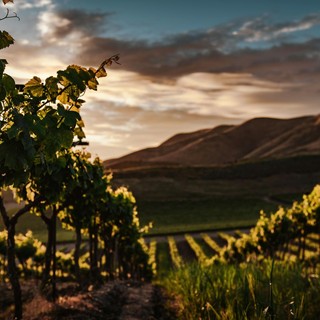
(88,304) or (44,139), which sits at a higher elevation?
(44,139)

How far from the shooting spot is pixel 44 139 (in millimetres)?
5969

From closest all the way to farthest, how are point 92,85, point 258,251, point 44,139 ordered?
point 44,139
point 92,85
point 258,251

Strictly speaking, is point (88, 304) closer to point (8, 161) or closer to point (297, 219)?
point (8, 161)

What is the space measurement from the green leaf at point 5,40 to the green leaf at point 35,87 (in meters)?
0.52

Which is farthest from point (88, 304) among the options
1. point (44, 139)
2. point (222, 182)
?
point (222, 182)

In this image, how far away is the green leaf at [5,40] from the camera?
239 inches

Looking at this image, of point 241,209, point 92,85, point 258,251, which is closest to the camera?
point 92,85

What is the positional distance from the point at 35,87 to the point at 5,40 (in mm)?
680

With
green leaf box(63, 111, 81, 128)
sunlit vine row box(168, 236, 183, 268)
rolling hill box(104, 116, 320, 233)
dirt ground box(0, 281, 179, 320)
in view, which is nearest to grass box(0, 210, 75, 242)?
rolling hill box(104, 116, 320, 233)

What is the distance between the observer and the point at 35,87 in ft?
20.4

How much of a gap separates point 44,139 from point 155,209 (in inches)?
4581

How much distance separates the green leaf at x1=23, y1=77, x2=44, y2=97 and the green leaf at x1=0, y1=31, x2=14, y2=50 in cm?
52

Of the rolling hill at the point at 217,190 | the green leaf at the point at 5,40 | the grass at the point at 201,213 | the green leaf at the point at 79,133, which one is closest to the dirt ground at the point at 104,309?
the green leaf at the point at 79,133

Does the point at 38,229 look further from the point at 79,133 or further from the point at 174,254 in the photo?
the point at 79,133
